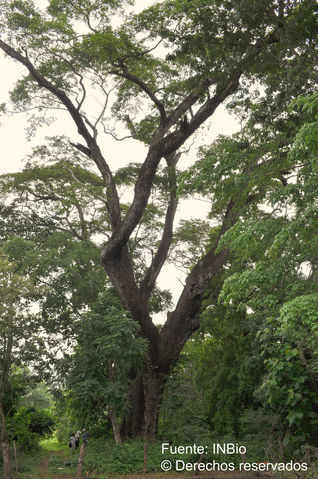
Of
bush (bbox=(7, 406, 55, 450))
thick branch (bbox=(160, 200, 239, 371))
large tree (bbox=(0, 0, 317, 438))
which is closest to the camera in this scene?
large tree (bbox=(0, 0, 317, 438))

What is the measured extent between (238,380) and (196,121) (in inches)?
289

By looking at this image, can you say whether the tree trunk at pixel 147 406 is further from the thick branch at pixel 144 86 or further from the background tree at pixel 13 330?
the thick branch at pixel 144 86

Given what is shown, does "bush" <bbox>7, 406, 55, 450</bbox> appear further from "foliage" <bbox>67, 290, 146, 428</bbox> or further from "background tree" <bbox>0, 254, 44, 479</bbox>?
"foliage" <bbox>67, 290, 146, 428</bbox>

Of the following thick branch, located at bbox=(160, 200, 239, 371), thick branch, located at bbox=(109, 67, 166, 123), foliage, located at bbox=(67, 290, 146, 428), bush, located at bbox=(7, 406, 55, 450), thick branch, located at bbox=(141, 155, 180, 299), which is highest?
thick branch, located at bbox=(109, 67, 166, 123)

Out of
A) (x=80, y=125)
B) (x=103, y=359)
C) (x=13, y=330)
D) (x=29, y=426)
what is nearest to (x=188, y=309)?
(x=103, y=359)

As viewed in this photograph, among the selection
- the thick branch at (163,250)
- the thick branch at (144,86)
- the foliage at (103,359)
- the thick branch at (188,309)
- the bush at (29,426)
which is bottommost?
the bush at (29,426)

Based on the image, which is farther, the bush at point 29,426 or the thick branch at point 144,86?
the bush at point 29,426

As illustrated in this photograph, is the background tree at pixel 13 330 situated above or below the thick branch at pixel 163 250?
below

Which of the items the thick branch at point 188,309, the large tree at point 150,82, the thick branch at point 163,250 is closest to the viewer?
the large tree at point 150,82

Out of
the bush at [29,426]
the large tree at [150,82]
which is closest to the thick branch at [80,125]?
the large tree at [150,82]

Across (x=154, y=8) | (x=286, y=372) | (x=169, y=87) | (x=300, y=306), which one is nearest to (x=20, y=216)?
(x=169, y=87)

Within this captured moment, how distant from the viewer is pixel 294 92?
6.88 meters

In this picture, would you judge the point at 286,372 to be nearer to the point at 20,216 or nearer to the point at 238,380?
the point at 238,380

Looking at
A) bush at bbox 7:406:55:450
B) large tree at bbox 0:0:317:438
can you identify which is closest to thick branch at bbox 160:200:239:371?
large tree at bbox 0:0:317:438
